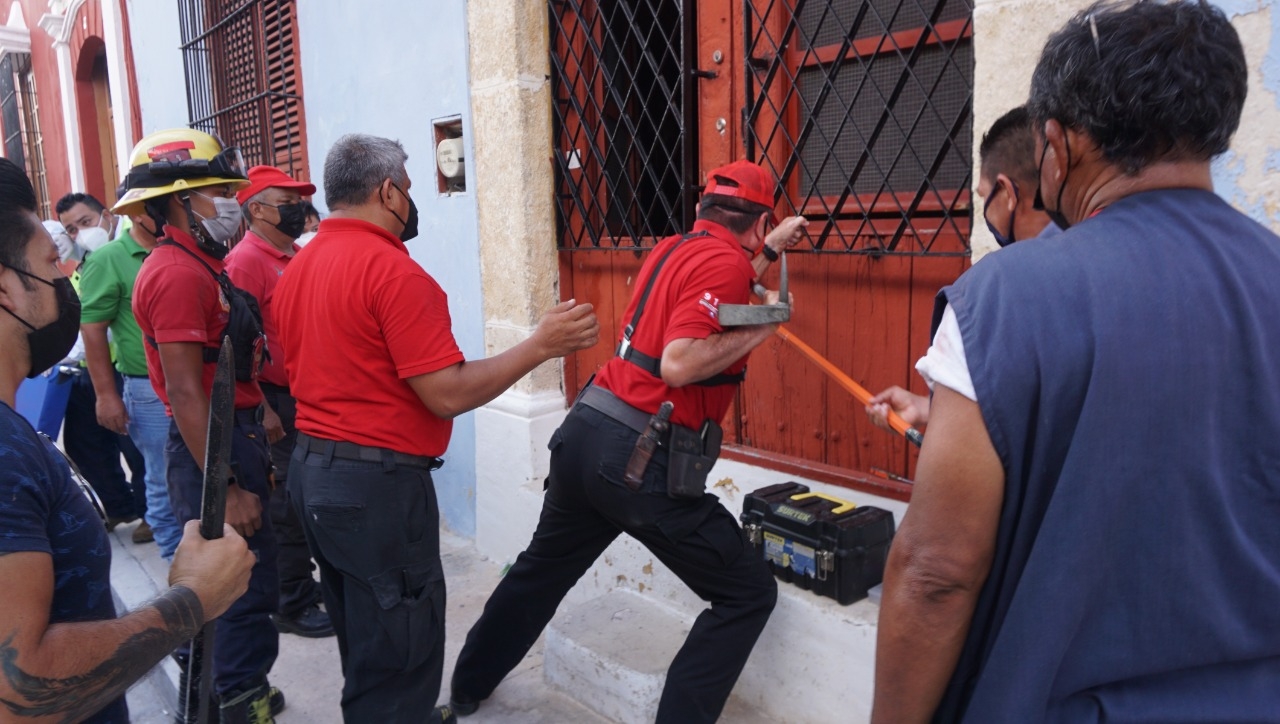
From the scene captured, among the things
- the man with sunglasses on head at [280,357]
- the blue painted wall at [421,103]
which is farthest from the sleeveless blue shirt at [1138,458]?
the blue painted wall at [421,103]

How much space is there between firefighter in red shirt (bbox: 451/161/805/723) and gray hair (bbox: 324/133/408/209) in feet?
2.85

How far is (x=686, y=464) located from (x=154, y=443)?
271 centimetres

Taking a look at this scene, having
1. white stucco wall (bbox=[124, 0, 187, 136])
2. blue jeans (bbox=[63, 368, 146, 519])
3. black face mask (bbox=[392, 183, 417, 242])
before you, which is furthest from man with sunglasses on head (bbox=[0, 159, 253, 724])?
white stucco wall (bbox=[124, 0, 187, 136])

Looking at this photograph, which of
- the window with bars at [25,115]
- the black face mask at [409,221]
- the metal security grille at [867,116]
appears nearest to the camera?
the black face mask at [409,221]

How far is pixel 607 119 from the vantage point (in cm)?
405

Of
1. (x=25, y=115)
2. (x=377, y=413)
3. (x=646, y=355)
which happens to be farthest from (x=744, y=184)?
(x=25, y=115)

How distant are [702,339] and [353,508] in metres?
1.09

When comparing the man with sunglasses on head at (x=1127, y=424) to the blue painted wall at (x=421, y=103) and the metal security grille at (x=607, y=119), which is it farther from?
the blue painted wall at (x=421, y=103)

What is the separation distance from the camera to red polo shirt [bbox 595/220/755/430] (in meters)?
2.49

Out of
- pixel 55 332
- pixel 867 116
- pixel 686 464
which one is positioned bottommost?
pixel 686 464

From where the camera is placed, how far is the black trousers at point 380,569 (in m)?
2.31

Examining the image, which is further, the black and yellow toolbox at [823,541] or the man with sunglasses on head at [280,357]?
the man with sunglasses on head at [280,357]

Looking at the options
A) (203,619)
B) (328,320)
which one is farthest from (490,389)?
(203,619)

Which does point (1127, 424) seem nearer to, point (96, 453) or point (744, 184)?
point (744, 184)
